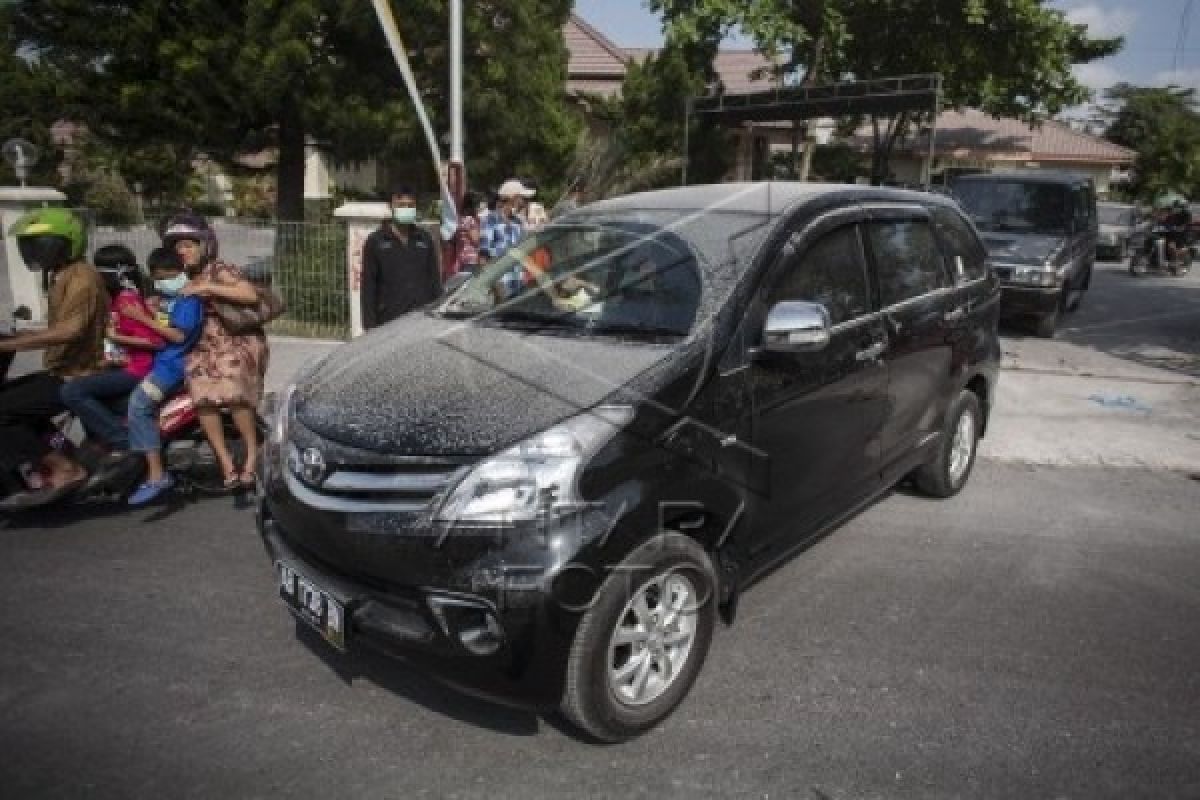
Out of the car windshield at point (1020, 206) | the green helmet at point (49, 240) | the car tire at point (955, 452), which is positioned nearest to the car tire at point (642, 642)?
the car tire at point (955, 452)

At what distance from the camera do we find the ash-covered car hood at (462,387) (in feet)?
8.63

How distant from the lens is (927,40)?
18266mm

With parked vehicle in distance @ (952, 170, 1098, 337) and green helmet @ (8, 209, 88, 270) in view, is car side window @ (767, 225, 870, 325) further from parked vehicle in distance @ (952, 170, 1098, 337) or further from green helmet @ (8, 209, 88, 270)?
parked vehicle in distance @ (952, 170, 1098, 337)

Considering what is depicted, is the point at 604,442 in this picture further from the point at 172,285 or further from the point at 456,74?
the point at 456,74

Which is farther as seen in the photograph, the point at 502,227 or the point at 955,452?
the point at 502,227

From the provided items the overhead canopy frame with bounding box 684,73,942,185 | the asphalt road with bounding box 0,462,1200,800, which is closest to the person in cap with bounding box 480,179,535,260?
the asphalt road with bounding box 0,462,1200,800

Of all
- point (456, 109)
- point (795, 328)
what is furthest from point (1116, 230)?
point (795, 328)

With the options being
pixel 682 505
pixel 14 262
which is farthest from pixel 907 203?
pixel 14 262

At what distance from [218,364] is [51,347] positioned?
2.74ft

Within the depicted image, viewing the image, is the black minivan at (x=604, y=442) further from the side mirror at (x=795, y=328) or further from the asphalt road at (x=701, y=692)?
the asphalt road at (x=701, y=692)

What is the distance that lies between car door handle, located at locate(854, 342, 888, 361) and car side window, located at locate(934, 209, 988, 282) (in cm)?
113

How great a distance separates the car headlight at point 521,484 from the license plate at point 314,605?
1.73 ft

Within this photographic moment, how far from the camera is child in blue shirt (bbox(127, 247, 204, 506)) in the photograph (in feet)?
14.5

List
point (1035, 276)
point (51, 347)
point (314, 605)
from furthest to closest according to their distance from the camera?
point (1035, 276), point (51, 347), point (314, 605)
